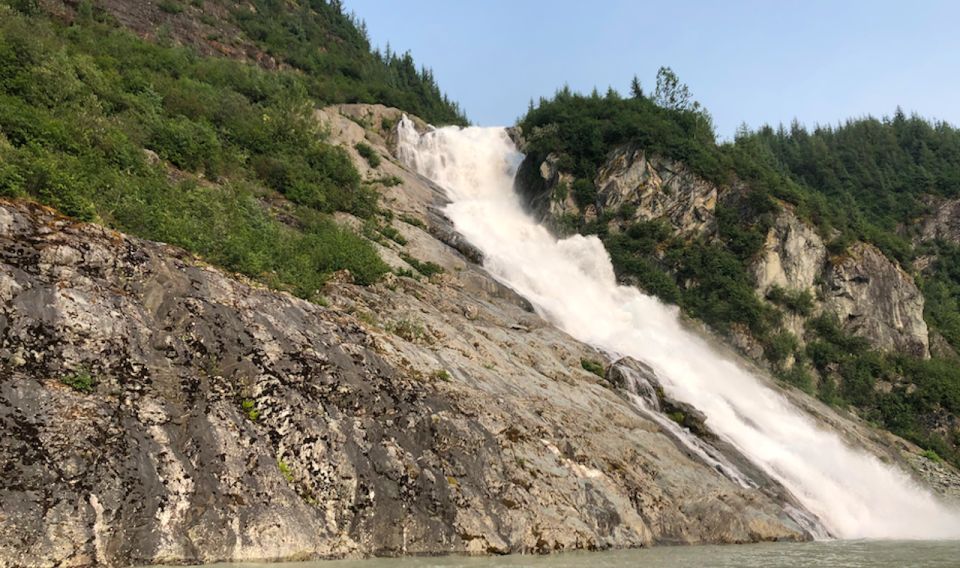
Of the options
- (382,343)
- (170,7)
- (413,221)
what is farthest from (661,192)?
(170,7)

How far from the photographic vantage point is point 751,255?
4894cm

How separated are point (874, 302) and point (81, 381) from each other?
5481cm

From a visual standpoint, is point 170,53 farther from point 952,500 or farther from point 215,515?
point 952,500

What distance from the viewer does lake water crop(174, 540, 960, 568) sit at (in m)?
10.9

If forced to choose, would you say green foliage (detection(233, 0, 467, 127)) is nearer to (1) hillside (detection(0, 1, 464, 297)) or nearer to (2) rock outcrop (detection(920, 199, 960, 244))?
(1) hillside (detection(0, 1, 464, 297))

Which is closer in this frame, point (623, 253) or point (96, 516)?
point (96, 516)

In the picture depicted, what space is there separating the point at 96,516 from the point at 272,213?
1901cm

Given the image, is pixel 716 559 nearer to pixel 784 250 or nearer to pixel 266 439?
pixel 266 439

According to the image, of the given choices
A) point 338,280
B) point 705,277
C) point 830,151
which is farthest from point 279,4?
point 830,151

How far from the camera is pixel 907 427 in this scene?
42.8 metres

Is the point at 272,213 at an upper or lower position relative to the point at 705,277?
lower

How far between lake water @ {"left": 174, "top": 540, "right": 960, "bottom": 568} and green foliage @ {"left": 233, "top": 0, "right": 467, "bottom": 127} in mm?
56449

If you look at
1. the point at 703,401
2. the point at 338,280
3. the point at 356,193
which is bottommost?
the point at 703,401

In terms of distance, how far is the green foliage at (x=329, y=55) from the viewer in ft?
217
